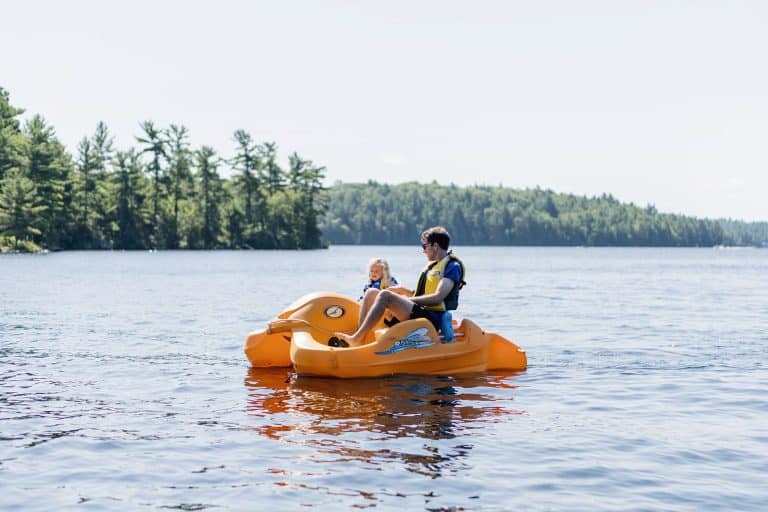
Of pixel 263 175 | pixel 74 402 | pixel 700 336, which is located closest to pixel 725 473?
pixel 74 402

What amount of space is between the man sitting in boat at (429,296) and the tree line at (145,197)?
6906cm

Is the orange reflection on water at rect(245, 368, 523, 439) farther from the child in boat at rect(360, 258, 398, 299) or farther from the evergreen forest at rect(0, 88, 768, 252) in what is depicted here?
A: the evergreen forest at rect(0, 88, 768, 252)

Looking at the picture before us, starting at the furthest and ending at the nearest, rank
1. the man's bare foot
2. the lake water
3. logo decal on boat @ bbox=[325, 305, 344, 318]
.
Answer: logo decal on boat @ bbox=[325, 305, 344, 318] → the man's bare foot → the lake water

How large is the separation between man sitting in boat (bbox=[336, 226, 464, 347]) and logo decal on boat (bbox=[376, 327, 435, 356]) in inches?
9.1

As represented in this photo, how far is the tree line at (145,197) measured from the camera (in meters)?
81.5

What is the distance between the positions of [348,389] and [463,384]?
1.53 metres

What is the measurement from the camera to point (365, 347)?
1145cm

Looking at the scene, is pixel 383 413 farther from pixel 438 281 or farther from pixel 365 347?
pixel 438 281

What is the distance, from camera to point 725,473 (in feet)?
24.0

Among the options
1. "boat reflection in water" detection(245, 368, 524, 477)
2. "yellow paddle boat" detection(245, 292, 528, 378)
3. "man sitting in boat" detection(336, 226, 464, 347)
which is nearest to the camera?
"boat reflection in water" detection(245, 368, 524, 477)

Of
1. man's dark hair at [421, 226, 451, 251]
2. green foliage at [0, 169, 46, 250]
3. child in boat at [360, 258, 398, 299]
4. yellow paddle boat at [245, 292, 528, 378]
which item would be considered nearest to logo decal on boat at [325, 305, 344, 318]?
yellow paddle boat at [245, 292, 528, 378]

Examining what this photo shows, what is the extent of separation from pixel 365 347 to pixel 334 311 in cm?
130

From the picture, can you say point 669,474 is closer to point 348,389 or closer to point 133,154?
point 348,389

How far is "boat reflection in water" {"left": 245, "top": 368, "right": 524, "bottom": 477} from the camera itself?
25.6 feet
